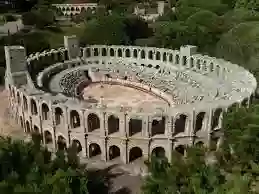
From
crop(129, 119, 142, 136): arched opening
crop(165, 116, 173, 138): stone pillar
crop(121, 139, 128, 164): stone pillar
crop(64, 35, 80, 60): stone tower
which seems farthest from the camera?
crop(64, 35, 80, 60): stone tower

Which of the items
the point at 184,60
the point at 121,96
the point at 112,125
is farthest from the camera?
the point at 184,60

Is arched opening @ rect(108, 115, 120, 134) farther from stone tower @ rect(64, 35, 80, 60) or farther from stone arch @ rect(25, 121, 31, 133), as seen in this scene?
stone tower @ rect(64, 35, 80, 60)

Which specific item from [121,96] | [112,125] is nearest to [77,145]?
[112,125]

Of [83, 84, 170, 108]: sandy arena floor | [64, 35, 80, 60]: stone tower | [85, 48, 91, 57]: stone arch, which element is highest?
[64, 35, 80, 60]: stone tower

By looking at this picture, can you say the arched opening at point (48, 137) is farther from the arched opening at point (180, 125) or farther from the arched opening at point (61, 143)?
the arched opening at point (180, 125)

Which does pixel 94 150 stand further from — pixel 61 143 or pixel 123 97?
pixel 123 97

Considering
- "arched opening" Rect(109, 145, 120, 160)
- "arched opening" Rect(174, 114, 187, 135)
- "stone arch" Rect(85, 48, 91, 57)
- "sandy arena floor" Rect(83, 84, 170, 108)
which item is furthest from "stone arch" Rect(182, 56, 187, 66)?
"arched opening" Rect(109, 145, 120, 160)

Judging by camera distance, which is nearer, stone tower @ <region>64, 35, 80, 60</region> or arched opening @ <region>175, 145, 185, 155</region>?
arched opening @ <region>175, 145, 185, 155</region>
